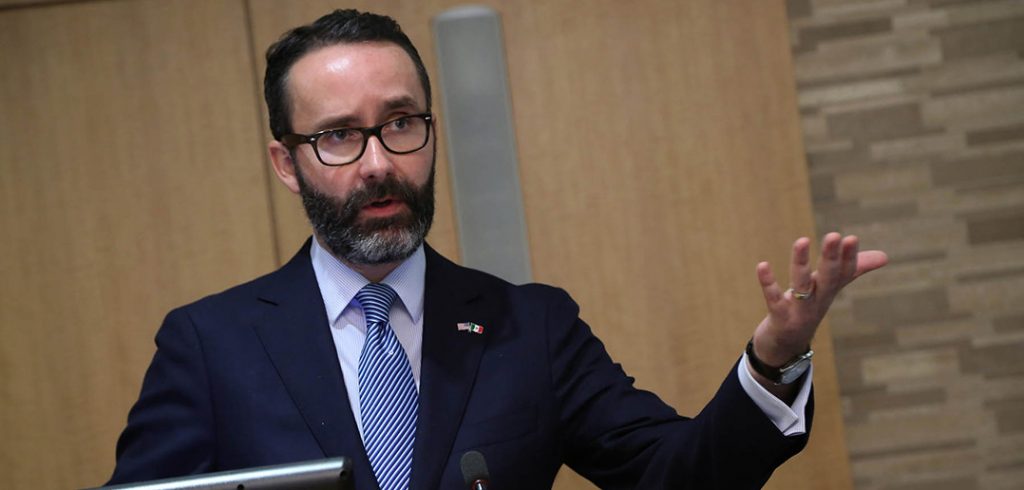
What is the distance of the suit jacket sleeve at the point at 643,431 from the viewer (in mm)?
1531

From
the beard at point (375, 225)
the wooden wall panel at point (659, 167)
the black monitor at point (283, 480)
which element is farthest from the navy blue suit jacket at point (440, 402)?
the wooden wall panel at point (659, 167)

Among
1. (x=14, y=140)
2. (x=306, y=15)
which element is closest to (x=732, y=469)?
(x=306, y=15)

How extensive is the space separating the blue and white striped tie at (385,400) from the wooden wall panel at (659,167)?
1.19 meters

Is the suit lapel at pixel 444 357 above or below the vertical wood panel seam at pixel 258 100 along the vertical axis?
below

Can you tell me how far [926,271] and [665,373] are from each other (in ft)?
2.83

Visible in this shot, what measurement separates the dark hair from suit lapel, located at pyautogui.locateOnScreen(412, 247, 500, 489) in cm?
30

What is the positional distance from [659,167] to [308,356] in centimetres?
146

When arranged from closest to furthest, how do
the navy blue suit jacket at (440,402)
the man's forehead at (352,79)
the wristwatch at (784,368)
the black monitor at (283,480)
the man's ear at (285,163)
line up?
the black monitor at (283,480) < the wristwatch at (784,368) < the navy blue suit jacket at (440,402) < the man's forehead at (352,79) < the man's ear at (285,163)

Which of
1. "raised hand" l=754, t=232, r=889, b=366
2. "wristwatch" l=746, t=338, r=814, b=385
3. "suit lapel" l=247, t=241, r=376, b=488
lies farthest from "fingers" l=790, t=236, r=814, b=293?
"suit lapel" l=247, t=241, r=376, b=488

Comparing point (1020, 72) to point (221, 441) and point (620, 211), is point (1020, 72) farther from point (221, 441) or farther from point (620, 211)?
point (221, 441)

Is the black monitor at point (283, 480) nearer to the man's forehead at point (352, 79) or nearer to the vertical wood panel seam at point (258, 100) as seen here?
the man's forehead at point (352, 79)

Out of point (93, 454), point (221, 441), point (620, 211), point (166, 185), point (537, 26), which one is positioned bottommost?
point (93, 454)

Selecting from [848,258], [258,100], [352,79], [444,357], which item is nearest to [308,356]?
[444,357]

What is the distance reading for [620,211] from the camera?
2992 millimetres
